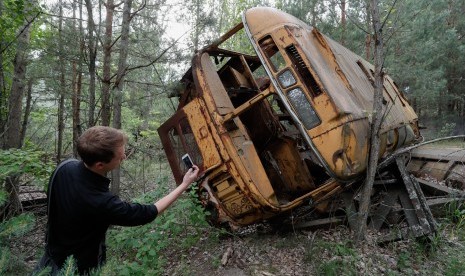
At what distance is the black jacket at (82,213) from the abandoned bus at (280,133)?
2362 mm

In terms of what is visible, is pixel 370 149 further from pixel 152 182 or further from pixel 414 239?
pixel 152 182

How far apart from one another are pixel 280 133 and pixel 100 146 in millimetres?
4074

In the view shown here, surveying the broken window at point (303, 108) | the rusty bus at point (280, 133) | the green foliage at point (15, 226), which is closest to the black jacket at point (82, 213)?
the green foliage at point (15, 226)

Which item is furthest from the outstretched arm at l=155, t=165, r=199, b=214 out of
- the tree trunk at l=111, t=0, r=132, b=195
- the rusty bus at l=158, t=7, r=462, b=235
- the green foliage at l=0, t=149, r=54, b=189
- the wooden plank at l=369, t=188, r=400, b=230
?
the tree trunk at l=111, t=0, r=132, b=195

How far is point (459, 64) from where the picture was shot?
52.7 ft

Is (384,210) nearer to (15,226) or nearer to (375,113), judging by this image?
(375,113)

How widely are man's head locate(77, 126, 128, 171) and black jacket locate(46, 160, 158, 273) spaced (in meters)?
0.10

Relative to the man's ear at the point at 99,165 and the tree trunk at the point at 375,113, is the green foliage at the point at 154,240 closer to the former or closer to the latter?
the man's ear at the point at 99,165

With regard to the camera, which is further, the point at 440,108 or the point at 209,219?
the point at 440,108

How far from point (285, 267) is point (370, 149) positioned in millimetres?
1828

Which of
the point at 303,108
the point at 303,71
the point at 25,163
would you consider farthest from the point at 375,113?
the point at 25,163

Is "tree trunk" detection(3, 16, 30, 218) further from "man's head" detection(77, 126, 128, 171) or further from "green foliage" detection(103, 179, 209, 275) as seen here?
"man's head" detection(77, 126, 128, 171)

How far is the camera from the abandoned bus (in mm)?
3746

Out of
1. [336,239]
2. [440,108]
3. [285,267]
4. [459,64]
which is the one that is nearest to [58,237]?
[285,267]
